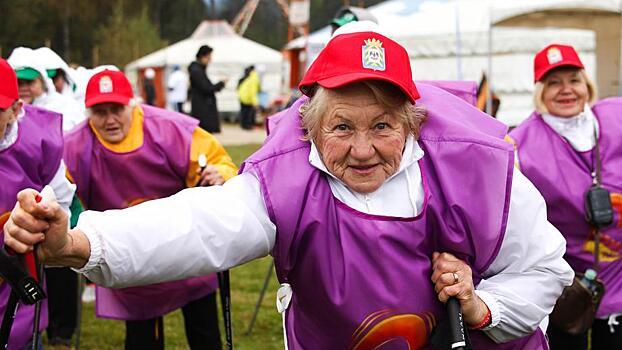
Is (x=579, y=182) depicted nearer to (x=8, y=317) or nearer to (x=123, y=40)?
(x=8, y=317)

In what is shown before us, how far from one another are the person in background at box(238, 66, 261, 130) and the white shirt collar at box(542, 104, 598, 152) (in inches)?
894

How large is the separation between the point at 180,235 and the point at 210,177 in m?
2.39

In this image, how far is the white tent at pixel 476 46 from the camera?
59.0 ft

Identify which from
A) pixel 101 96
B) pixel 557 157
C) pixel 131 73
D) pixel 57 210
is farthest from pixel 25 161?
pixel 131 73

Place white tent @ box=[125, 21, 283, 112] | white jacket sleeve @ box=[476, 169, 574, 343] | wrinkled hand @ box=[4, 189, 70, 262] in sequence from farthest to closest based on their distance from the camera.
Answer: white tent @ box=[125, 21, 283, 112] → white jacket sleeve @ box=[476, 169, 574, 343] → wrinkled hand @ box=[4, 189, 70, 262]

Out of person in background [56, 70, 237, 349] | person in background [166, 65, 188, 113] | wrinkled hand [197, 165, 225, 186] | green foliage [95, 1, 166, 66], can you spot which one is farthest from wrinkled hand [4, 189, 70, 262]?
green foliage [95, 1, 166, 66]

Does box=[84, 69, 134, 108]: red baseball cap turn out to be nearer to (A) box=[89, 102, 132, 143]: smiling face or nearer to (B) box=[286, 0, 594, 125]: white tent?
(A) box=[89, 102, 132, 143]: smiling face

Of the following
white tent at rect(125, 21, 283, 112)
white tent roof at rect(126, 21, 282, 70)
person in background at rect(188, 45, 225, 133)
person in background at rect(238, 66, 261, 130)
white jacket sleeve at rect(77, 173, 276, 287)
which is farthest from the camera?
white tent roof at rect(126, 21, 282, 70)

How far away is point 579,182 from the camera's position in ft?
15.9

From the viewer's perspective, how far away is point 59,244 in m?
2.35

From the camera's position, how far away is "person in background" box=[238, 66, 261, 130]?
27438 millimetres

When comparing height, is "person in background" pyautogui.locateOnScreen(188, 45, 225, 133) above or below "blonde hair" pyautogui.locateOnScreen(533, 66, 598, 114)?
below

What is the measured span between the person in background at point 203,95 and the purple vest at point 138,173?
1091cm

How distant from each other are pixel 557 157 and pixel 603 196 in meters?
0.34
